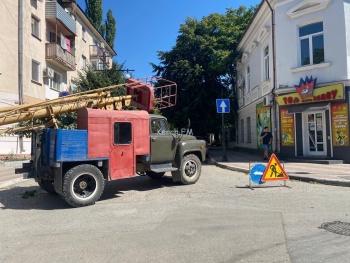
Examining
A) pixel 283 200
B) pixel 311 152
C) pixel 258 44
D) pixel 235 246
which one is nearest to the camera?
pixel 235 246

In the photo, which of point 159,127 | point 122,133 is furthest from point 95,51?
point 122,133

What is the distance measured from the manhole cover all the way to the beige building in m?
19.0

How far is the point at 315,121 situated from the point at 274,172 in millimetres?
7417

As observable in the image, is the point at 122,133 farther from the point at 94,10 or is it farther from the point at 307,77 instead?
the point at 94,10

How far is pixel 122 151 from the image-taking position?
8.52 m

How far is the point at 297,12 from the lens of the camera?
52.0 feet

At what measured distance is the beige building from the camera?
2009 centimetres

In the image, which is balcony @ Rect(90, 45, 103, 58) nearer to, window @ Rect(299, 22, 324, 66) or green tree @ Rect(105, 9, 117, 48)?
green tree @ Rect(105, 9, 117, 48)

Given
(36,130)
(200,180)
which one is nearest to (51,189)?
(36,130)

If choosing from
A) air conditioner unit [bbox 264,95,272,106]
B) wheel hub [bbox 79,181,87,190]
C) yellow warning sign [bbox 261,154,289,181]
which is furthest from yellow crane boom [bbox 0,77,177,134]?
air conditioner unit [bbox 264,95,272,106]

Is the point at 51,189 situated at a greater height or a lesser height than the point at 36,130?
lesser

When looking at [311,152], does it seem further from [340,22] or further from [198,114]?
[198,114]

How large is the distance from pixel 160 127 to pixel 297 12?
10.3m

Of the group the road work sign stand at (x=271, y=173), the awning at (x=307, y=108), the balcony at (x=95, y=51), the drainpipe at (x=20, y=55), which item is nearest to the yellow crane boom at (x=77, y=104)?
the road work sign stand at (x=271, y=173)
